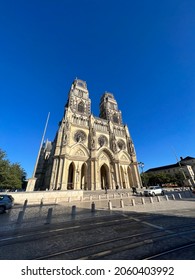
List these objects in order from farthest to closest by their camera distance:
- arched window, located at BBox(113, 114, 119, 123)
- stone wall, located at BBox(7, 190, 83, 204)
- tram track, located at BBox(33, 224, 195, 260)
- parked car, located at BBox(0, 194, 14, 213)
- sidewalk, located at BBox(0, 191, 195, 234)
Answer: arched window, located at BBox(113, 114, 119, 123) → stone wall, located at BBox(7, 190, 83, 204) → parked car, located at BBox(0, 194, 14, 213) → sidewalk, located at BBox(0, 191, 195, 234) → tram track, located at BBox(33, 224, 195, 260)

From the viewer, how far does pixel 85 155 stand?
1182 inches

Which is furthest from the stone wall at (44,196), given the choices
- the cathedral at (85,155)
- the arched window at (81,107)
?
the arched window at (81,107)

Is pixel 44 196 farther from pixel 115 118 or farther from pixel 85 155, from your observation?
pixel 115 118

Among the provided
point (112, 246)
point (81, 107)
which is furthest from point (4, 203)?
point (81, 107)

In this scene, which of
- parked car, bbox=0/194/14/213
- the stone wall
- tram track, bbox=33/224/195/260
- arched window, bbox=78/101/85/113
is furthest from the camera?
arched window, bbox=78/101/85/113

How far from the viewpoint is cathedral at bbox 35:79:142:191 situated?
1047 inches

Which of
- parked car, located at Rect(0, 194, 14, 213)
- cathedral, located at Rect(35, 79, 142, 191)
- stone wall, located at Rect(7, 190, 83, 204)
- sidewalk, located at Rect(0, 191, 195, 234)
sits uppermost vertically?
cathedral, located at Rect(35, 79, 142, 191)

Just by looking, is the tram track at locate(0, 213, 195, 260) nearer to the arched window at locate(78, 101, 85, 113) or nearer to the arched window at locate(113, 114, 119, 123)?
the arched window at locate(78, 101, 85, 113)

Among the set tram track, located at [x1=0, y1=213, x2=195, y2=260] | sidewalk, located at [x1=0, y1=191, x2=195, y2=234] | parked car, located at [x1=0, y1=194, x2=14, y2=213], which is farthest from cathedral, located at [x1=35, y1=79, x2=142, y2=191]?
tram track, located at [x1=0, y1=213, x2=195, y2=260]

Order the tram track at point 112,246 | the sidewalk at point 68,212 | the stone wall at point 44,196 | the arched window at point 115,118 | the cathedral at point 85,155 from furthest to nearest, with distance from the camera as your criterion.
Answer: the arched window at point 115,118 < the cathedral at point 85,155 < the stone wall at point 44,196 < the sidewalk at point 68,212 < the tram track at point 112,246

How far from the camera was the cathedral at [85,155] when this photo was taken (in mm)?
26594

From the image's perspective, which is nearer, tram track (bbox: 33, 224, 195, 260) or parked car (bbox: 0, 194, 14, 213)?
tram track (bbox: 33, 224, 195, 260)

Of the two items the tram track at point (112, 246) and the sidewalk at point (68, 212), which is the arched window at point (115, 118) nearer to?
the sidewalk at point (68, 212)
